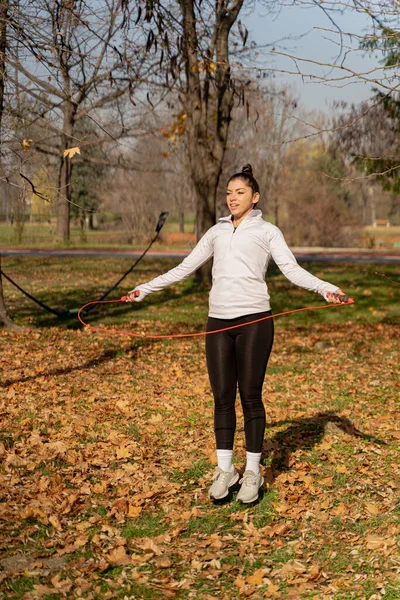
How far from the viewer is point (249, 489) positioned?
507 centimetres

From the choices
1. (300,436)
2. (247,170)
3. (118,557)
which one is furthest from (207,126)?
(118,557)

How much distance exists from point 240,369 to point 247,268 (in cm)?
69

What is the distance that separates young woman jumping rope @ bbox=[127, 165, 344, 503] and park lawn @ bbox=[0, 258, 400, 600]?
57cm

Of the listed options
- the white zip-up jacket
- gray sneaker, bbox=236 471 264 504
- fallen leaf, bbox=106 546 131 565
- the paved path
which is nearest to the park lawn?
fallen leaf, bbox=106 546 131 565

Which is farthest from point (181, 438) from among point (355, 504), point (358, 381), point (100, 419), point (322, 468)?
point (358, 381)

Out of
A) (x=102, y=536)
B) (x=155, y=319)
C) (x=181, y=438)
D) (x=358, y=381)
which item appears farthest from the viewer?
(x=155, y=319)

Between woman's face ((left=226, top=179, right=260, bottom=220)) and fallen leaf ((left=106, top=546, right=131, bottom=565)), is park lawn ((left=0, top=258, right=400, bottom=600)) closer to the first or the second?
fallen leaf ((left=106, top=546, right=131, bottom=565))

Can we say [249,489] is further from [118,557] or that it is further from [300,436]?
[300,436]

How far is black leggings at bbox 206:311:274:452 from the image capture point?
15.9 feet

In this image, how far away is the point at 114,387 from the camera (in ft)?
28.5

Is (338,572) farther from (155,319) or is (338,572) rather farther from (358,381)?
(155,319)

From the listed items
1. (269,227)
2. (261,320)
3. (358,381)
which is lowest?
(358,381)

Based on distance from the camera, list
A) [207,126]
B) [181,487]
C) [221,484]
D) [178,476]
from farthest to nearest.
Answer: [207,126] < [178,476] < [181,487] < [221,484]

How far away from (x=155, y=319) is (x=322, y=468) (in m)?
8.12
